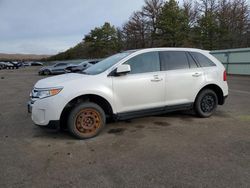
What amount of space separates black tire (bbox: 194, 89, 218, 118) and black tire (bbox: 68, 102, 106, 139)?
2.50m

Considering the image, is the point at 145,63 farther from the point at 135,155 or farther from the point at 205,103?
the point at 135,155

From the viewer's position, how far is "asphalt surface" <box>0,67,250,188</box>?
3.32 meters

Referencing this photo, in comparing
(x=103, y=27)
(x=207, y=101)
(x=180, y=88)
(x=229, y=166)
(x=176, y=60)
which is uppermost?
(x=103, y=27)

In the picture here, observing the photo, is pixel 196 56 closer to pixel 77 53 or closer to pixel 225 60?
pixel 225 60

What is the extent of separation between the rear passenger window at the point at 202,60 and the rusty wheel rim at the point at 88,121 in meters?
2.84

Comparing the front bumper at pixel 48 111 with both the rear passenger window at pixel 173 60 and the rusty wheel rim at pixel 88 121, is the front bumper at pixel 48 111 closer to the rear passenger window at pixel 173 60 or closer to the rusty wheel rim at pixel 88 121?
the rusty wheel rim at pixel 88 121

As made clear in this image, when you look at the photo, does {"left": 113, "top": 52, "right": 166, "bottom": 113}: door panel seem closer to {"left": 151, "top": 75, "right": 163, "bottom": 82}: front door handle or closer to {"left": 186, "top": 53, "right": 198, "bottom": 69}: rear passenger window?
{"left": 151, "top": 75, "right": 163, "bottom": 82}: front door handle

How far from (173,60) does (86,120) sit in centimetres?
244

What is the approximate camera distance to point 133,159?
12.9ft

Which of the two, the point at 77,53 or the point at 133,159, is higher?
the point at 77,53

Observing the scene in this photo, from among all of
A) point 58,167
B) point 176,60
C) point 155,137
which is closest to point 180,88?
point 176,60

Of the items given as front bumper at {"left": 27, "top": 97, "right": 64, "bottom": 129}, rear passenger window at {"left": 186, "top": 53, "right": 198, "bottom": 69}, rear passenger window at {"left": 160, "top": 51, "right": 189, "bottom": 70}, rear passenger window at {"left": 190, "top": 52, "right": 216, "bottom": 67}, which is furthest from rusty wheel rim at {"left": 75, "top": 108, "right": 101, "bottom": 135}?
rear passenger window at {"left": 190, "top": 52, "right": 216, "bottom": 67}

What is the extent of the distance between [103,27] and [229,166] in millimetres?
54156

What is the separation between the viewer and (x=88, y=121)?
498 cm
